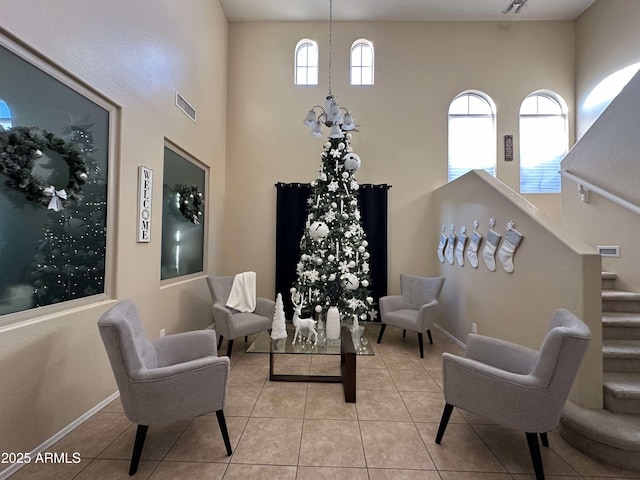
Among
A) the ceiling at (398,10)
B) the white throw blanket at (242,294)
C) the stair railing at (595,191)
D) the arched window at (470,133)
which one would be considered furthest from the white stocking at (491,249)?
the ceiling at (398,10)

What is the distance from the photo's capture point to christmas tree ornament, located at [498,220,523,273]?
2871mm

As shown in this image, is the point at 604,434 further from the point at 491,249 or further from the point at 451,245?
the point at 451,245

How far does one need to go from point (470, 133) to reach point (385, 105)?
1.60 metres

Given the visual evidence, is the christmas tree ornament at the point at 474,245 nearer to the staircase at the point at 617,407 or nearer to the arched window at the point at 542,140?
the staircase at the point at 617,407

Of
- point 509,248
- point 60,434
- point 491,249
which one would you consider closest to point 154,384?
point 60,434

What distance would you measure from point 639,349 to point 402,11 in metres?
5.53

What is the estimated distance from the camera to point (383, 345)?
3.98 meters

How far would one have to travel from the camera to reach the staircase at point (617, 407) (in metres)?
1.83

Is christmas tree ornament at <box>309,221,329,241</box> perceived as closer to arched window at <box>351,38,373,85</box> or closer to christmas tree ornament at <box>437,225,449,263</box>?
christmas tree ornament at <box>437,225,449,263</box>

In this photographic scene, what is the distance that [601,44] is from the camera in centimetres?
467

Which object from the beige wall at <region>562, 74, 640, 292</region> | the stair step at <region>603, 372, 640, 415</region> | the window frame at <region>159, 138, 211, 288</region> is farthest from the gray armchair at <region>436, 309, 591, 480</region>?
the window frame at <region>159, 138, 211, 288</region>

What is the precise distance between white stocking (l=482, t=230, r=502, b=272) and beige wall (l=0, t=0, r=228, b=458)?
3628mm

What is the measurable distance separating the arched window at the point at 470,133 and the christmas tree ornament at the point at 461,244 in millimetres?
1604

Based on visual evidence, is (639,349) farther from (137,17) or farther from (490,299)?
(137,17)
